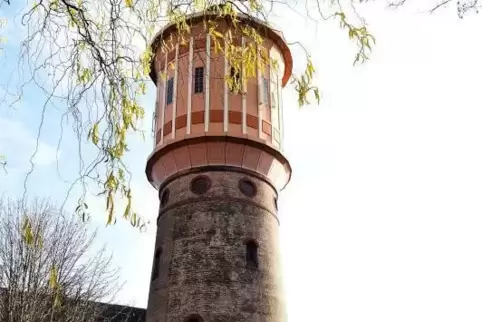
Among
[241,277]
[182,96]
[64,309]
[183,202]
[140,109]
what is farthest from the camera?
[182,96]

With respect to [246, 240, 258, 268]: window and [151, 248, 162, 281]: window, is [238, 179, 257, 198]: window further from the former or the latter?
[151, 248, 162, 281]: window

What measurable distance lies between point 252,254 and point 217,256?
1011 millimetres

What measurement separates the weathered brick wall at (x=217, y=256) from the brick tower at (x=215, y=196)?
1.0 inches

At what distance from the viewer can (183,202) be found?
50.4 feet

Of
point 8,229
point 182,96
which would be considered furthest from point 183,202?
point 8,229

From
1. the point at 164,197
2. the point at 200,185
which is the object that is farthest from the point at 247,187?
the point at 164,197

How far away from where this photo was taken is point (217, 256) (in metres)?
14.2

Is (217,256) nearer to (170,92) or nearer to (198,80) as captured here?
(198,80)

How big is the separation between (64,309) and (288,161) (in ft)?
24.6

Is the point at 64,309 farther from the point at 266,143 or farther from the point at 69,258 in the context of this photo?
the point at 266,143

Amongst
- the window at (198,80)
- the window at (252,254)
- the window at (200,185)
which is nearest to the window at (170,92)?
the window at (198,80)

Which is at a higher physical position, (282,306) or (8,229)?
(8,229)

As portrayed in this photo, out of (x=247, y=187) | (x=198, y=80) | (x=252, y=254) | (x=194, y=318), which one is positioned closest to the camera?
(x=194, y=318)

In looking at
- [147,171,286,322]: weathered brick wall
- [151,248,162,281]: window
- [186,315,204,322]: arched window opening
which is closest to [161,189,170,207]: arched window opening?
[147,171,286,322]: weathered brick wall
